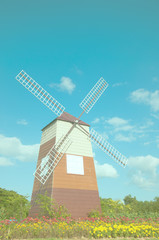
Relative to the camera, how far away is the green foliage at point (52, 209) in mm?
12959

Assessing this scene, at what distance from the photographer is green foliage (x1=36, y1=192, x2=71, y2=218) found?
13.0m

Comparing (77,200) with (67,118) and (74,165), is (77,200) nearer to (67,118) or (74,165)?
(74,165)

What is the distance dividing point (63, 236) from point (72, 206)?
17.3ft

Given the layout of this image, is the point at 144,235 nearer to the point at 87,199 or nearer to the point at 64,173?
the point at 87,199

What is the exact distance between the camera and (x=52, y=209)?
43.1 feet

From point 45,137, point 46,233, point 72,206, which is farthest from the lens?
point 45,137

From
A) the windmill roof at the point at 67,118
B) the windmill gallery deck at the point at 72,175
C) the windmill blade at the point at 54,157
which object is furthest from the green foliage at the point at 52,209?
the windmill roof at the point at 67,118

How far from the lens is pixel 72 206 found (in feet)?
47.0

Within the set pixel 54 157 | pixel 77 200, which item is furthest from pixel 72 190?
pixel 54 157

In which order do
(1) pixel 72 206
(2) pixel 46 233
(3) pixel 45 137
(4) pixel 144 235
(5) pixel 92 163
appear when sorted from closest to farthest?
1. (2) pixel 46 233
2. (4) pixel 144 235
3. (1) pixel 72 206
4. (5) pixel 92 163
5. (3) pixel 45 137

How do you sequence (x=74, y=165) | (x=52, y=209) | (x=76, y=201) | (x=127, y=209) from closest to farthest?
(x=52, y=209)
(x=76, y=201)
(x=74, y=165)
(x=127, y=209)

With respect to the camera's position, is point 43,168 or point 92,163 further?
point 92,163

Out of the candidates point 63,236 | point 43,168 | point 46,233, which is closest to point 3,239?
point 46,233

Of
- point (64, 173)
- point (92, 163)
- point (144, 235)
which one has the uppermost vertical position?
point (92, 163)
